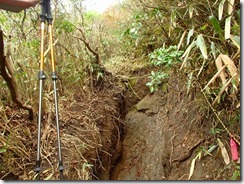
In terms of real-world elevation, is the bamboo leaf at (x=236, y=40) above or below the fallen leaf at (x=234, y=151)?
above

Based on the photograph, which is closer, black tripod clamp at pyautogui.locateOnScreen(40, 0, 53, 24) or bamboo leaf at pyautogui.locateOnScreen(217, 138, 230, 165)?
bamboo leaf at pyautogui.locateOnScreen(217, 138, 230, 165)

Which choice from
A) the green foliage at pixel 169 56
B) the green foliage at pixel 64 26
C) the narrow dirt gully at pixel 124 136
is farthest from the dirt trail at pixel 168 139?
the green foliage at pixel 64 26

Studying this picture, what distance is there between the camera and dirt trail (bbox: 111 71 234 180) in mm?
1190

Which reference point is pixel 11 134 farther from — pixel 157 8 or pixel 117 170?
pixel 157 8

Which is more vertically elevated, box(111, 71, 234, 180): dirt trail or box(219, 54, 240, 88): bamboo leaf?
box(219, 54, 240, 88): bamboo leaf

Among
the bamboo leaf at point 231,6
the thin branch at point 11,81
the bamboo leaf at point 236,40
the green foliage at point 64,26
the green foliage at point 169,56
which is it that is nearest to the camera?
the bamboo leaf at point 236,40

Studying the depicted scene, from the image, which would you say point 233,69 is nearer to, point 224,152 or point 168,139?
point 224,152

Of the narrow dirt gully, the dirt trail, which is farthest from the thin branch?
the dirt trail

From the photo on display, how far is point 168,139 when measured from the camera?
1516mm

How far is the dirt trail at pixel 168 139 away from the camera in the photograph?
1190 mm

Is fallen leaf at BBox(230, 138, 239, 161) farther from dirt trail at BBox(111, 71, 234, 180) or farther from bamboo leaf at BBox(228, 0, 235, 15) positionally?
bamboo leaf at BBox(228, 0, 235, 15)

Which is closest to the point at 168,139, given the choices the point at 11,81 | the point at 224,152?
the point at 224,152

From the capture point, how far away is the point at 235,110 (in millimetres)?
1082

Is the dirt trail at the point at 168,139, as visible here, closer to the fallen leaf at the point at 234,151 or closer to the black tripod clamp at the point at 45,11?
the fallen leaf at the point at 234,151
